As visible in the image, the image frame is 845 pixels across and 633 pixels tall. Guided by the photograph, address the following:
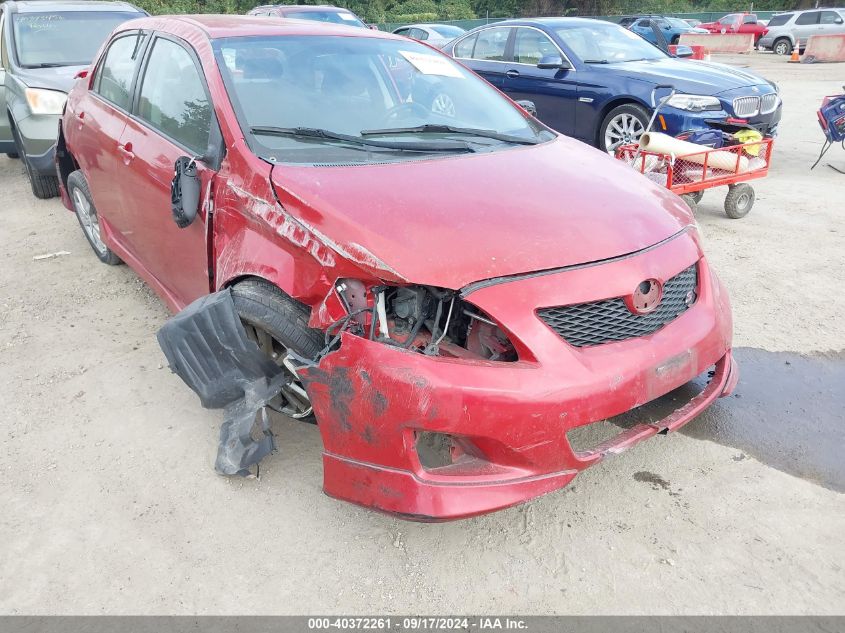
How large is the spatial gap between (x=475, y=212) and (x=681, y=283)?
870mm

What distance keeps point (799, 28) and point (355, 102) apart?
85.5 feet

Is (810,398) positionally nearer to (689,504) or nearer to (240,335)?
(689,504)

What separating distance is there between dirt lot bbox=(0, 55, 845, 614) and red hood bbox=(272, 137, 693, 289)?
1011 mm

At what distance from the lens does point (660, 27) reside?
25.5 m

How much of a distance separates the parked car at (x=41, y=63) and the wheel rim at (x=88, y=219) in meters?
1.62

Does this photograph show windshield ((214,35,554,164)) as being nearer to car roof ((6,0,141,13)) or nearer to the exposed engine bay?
the exposed engine bay

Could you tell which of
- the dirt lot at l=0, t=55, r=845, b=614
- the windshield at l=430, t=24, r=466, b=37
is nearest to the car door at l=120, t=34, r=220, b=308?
the dirt lot at l=0, t=55, r=845, b=614

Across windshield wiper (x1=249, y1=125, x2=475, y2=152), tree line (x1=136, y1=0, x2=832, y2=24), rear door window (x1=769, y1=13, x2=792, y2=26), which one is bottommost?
windshield wiper (x1=249, y1=125, x2=475, y2=152)

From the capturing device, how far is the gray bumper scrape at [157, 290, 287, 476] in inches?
106

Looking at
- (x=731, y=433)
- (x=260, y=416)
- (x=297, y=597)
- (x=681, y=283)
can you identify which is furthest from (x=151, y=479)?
(x=731, y=433)

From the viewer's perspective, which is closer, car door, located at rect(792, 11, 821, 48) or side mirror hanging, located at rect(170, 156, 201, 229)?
side mirror hanging, located at rect(170, 156, 201, 229)

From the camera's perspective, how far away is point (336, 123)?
121 inches

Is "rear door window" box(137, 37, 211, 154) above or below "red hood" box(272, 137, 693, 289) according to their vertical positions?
above

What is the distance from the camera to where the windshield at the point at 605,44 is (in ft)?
25.4
